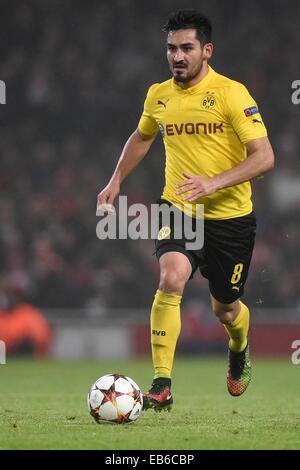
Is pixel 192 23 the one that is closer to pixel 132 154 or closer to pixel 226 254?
pixel 132 154

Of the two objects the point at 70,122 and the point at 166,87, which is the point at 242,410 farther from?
the point at 70,122

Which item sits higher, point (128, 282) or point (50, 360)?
point (128, 282)

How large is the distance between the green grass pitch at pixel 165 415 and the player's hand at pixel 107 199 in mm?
1157

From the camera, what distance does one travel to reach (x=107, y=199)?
246 inches

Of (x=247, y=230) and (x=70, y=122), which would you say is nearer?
(x=247, y=230)

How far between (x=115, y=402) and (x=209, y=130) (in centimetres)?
168

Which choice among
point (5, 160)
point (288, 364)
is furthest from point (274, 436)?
point (5, 160)

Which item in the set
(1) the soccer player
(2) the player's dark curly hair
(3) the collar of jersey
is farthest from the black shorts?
(2) the player's dark curly hair

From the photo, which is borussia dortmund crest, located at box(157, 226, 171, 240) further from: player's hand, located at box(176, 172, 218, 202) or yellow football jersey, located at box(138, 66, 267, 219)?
player's hand, located at box(176, 172, 218, 202)

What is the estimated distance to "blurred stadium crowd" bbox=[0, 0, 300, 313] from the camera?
1423cm

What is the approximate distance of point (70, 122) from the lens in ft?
53.5

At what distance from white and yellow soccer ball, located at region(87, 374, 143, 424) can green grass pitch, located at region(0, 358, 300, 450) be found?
7cm

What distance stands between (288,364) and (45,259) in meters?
3.92

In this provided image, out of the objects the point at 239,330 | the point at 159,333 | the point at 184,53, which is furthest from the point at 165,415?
the point at 184,53
